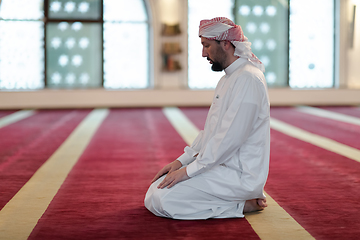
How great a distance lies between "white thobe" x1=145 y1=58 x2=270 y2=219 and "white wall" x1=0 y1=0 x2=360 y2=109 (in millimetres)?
8171

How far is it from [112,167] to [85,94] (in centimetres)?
679

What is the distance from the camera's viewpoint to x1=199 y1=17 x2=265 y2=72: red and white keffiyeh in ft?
7.69

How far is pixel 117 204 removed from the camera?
2.70 m

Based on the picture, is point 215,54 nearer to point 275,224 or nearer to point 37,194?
point 275,224

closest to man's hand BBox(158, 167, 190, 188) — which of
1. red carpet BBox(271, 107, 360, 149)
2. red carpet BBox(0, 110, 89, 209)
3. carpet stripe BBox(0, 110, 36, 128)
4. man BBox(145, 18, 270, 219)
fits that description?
man BBox(145, 18, 270, 219)

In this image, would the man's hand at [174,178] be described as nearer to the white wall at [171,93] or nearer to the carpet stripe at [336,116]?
the carpet stripe at [336,116]

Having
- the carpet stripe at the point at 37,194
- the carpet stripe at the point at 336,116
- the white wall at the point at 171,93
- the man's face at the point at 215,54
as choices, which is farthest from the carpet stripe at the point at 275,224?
the white wall at the point at 171,93

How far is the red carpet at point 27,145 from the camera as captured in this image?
3.39 metres

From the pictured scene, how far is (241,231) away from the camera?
2189 millimetres

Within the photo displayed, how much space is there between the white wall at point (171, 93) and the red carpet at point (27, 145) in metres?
1.92

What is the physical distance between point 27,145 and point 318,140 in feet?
10.6

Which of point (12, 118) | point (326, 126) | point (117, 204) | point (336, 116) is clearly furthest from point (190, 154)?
point (12, 118)

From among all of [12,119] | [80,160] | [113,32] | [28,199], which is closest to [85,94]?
[113,32]

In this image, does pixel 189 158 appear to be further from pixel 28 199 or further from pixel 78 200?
pixel 28 199
